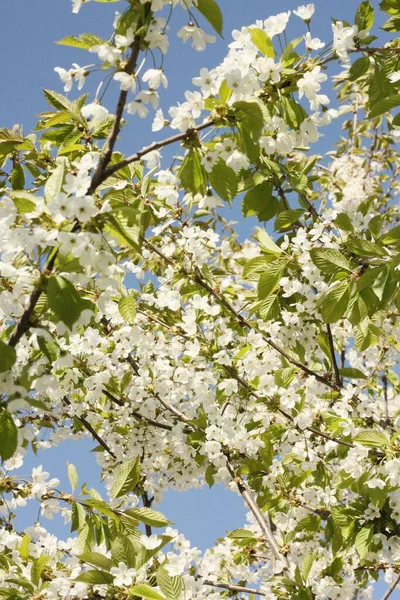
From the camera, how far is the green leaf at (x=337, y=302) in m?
2.79

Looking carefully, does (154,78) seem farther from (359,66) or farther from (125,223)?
(359,66)

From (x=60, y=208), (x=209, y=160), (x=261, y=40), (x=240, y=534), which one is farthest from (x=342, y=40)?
(x=240, y=534)

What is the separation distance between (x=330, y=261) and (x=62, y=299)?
1456mm

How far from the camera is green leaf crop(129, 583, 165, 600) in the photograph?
2318mm

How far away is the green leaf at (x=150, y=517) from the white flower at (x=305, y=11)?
2.24 meters

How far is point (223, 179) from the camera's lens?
7.35 ft

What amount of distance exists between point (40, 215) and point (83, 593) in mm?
1691

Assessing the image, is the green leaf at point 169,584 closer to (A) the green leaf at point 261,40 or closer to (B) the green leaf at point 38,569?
(B) the green leaf at point 38,569

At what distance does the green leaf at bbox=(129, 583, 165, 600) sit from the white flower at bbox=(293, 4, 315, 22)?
2435 millimetres

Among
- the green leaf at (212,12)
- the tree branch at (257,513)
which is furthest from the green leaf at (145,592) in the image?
the green leaf at (212,12)

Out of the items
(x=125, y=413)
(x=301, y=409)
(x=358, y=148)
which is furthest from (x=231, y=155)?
(x=358, y=148)

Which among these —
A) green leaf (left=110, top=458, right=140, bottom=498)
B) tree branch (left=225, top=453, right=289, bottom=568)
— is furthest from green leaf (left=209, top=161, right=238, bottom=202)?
tree branch (left=225, top=453, right=289, bottom=568)

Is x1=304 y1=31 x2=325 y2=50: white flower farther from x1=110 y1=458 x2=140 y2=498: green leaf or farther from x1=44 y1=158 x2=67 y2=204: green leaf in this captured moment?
x1=110 y1=458 x2=140 y2=498: green leaf

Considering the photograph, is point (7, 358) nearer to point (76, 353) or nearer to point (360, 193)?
point (76, 353)
